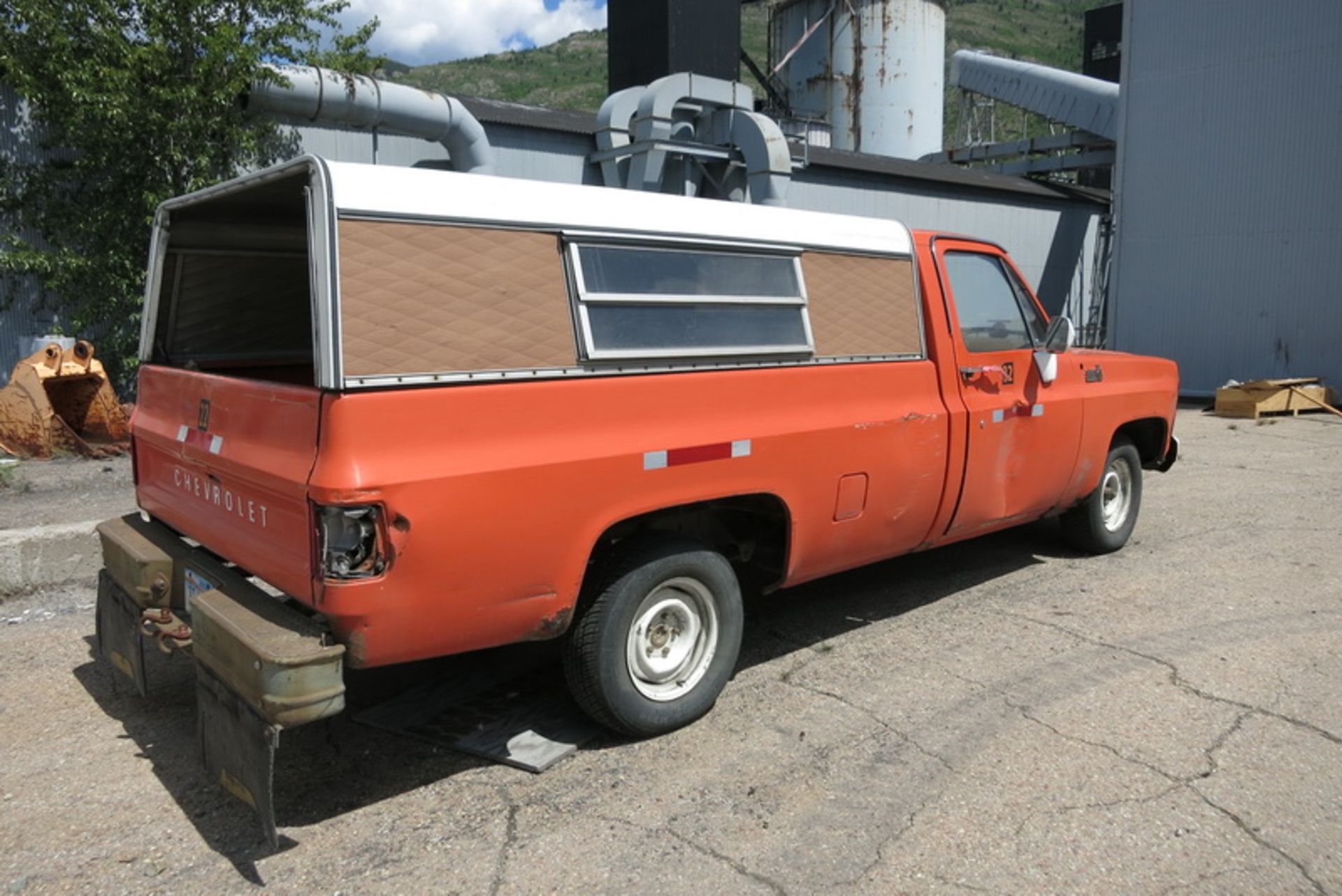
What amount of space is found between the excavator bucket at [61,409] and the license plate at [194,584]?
696 centimetres

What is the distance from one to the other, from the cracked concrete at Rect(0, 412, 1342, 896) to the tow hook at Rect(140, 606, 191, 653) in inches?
19.7

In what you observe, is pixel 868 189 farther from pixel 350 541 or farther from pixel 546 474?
pixel 350 541

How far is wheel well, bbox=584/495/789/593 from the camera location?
12.8 ft

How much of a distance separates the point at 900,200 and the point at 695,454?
17755 mm

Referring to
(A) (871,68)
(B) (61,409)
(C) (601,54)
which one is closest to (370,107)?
(B) (61,409)

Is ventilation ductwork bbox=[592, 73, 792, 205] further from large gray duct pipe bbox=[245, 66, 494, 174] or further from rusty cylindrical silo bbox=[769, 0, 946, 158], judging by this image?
rusty cylindrical silo bbox=[769, 0, 946, 158]

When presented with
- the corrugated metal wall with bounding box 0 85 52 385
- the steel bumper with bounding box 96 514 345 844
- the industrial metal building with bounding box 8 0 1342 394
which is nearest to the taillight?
the steel bumper with bounding box 96 514 345 844

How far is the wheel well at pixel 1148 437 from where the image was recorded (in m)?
6.96

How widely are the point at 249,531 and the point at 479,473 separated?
918 millimetres

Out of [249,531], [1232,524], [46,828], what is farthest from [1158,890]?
[1232,524]

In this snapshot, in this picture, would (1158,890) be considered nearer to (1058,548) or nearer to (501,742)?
(501,742)

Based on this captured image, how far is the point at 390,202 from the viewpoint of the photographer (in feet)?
10.4

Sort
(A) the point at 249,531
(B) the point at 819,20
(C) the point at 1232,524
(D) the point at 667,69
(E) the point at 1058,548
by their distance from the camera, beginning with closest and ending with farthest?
(A) the point at 249,531, (E) the point at 1058,548, (C) the point at 1232,524, (D) the point at 667,69, (B) the point at 819,20

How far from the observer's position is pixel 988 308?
5430mm
